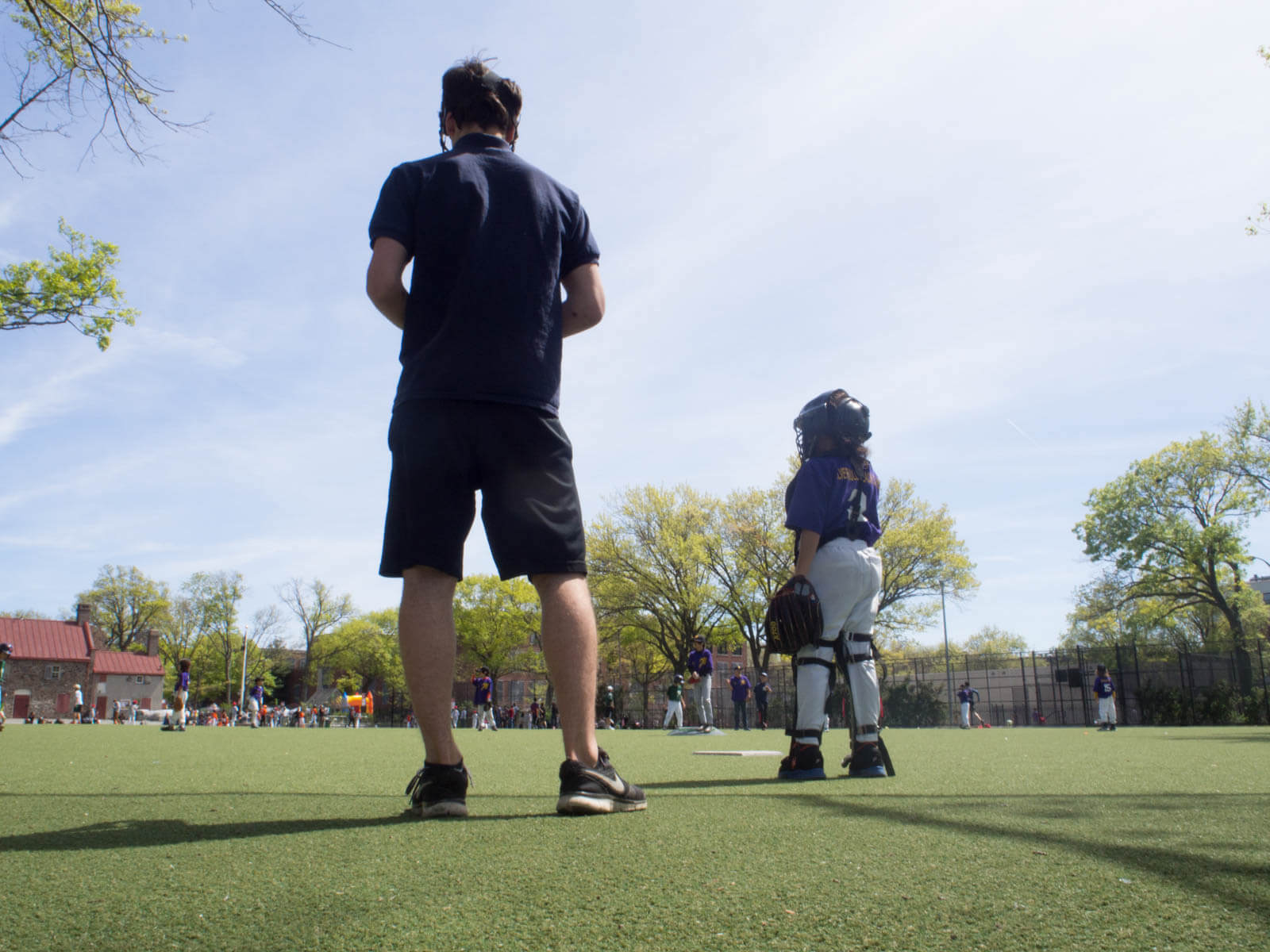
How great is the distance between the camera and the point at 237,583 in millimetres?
79938

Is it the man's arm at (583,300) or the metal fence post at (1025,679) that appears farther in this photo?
the metal fence post at (1025,679)

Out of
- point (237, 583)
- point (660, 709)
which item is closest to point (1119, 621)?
point (660, 709)

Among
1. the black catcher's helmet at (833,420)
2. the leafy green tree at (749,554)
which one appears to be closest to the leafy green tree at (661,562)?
the leafy green tree at (749,554)

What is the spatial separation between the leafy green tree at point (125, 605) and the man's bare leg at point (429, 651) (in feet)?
311

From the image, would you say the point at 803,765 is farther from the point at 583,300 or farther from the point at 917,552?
the point at 917,552

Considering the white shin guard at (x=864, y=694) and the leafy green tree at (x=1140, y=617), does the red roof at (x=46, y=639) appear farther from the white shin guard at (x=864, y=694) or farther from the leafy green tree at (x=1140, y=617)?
the white shin guard at (x=864, y=694)

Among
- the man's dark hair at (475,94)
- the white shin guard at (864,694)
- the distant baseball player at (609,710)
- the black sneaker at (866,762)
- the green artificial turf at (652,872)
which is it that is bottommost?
the distant baseball player at (609,710)

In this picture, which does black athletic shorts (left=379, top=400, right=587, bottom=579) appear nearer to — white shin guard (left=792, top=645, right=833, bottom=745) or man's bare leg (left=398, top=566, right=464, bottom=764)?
man's bare leg (left=398, top=566, right=464, bottom=764)

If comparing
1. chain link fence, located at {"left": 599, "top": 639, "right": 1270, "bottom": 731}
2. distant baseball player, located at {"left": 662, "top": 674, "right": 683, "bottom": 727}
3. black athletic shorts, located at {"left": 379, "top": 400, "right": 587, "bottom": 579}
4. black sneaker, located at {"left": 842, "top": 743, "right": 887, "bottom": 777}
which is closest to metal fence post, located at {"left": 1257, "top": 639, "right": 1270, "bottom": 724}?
chain link fence, located at {"left": 599, "top": 639, "right": 1270, "bottom": 731}

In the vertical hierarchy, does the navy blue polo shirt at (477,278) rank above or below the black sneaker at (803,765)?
above

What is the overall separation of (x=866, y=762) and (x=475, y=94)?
3.74 meters

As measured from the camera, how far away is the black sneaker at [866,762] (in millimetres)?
4441

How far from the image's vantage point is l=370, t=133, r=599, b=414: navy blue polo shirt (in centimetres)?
275

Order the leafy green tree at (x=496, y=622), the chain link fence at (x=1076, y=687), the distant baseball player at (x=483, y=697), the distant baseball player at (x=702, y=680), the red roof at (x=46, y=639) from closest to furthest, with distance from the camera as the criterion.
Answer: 1. the distant baseball player at (x=702, y=680)
2. the distant baseball player at (x=483, y=697)
3. the chain link fence at (x=1076, y=687)
4. the leafy green tree at (x=496, y=622)
5. the red roof at (x=46, y=639)
